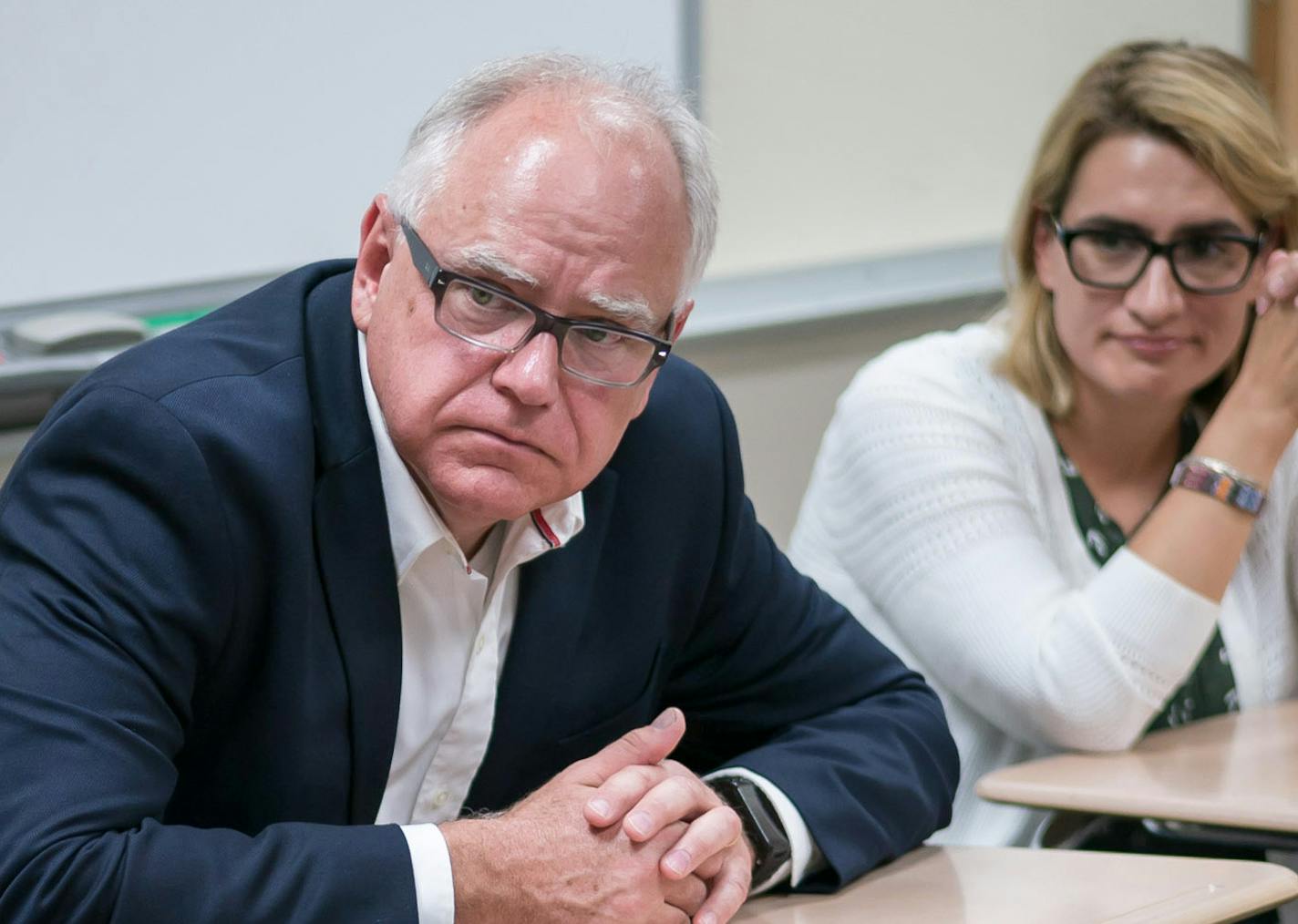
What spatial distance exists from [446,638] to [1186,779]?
0.93 metres

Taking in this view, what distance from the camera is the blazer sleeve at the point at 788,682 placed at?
1.83 metres


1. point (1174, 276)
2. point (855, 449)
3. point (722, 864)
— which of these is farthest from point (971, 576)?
point (722, 864)

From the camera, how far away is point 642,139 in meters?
1.54

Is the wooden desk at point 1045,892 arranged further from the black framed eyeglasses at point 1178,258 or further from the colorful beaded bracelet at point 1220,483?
the black framed eyeglasses at point 1178,258

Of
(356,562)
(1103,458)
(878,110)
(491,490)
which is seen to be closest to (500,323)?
(491,490)

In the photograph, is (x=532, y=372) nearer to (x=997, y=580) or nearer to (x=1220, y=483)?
(x=997, y=580)

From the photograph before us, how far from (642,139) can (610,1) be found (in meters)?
1.65

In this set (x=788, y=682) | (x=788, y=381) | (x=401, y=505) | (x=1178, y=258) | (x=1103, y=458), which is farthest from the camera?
(x=788, y=381)

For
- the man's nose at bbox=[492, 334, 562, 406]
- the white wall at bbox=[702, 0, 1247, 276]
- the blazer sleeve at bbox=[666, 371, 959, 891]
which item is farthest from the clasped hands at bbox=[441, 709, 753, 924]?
the white wall at bbox=[702, 0, 1247, 276]

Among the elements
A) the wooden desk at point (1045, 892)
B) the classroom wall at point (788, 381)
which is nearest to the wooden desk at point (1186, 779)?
the wooden desk at point (1045, 892)

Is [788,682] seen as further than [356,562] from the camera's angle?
Yes

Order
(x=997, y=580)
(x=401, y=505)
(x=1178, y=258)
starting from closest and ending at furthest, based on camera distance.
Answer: (x=401, y=505)
(x=997, y=580)
(x=1178, y=258)

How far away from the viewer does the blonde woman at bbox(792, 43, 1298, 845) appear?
7.43ft

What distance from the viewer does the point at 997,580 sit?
7.48 feet
